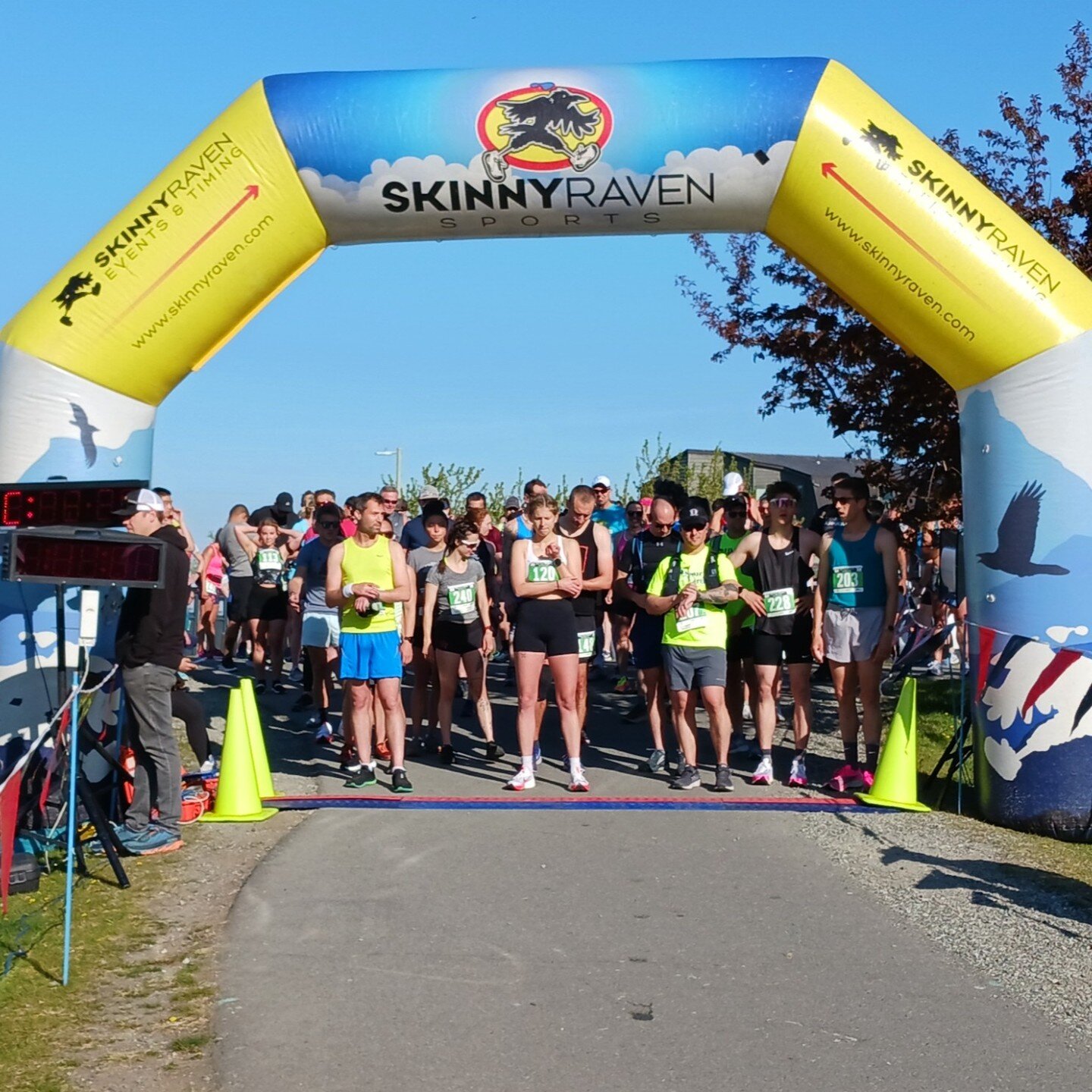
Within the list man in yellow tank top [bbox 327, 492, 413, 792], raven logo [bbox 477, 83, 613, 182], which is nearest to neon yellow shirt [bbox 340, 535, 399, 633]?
man in yellow tank top [bbox 327, 492, 413, 792]

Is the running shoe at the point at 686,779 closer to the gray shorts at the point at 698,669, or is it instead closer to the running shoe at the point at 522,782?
the gray shorts at the point at 698,669

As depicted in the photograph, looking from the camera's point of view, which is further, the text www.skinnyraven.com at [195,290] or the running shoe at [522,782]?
the running shoe at [522,782]

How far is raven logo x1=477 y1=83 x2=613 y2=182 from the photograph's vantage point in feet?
28.1

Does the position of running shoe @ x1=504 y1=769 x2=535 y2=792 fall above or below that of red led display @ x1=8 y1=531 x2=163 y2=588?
below

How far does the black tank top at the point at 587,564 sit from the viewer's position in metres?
10.5

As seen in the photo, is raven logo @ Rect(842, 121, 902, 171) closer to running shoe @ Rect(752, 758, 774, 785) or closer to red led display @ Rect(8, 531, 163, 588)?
running shoe @ Rect(752, 758, 774, 785)

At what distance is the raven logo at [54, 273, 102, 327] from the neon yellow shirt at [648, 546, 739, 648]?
13.8 ft

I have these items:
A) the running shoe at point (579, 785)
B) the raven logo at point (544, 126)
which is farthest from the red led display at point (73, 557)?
the running shoe at point (579, 785)

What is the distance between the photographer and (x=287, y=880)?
7070mm

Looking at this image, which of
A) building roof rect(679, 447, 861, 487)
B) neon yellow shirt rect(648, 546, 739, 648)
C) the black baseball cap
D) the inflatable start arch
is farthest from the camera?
building roof rect(679, 447, 861, 487)

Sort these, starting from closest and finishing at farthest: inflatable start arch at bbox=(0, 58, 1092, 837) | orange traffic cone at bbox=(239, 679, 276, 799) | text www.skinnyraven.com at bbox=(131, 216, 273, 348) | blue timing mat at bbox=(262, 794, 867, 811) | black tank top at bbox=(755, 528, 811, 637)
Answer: inflatable start arch at bbox=(0, 58, 1092, 837) < text www.skinnyraven.com at bbox=(131, 216, 273, 348) < blue timing mat at bbox=(262, 794, 867, 811) < orange traffic cone at bbox=(239, 679, 276, 799) < black tank top at bbox=(755, 528, 811, 637)

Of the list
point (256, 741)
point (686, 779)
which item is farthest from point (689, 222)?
point (256, 741)

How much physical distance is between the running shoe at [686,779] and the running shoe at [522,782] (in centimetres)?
95

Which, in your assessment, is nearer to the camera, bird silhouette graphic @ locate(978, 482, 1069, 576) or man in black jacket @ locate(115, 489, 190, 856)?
man in black jacket @ locate(115, 489, 190, 856)
